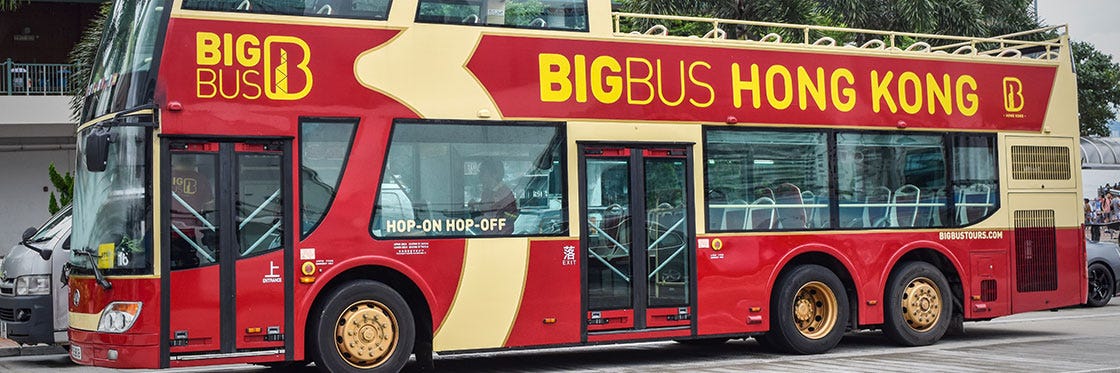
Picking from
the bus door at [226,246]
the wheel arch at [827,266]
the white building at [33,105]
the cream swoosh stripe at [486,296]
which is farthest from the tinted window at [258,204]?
the white building at [33,105]

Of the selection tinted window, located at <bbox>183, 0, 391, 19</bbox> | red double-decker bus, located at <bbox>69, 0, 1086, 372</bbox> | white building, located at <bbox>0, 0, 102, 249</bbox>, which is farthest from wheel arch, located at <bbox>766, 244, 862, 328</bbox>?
white building, located at <bbox>0, 0, 102, 249</bbox>

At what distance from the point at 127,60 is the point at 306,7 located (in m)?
1.52

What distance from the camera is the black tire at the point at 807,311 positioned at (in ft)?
44.9

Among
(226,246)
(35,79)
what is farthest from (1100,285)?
(35,79)

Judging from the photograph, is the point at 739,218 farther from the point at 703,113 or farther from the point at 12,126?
the point at 12,126

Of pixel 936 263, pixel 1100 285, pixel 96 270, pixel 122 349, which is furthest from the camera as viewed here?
pixel 1100 285

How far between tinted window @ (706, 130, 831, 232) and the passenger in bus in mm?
2224

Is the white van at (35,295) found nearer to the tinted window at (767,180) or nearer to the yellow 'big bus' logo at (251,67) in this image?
the yellow 'big bus' logo at (251,67)

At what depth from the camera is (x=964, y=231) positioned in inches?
588

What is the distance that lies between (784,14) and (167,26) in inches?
675

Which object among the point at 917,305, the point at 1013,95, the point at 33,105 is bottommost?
the point at 917,305

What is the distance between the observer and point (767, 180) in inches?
538

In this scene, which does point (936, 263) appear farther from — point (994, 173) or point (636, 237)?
point (636, 237)

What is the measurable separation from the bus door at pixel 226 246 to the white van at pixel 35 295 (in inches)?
160
